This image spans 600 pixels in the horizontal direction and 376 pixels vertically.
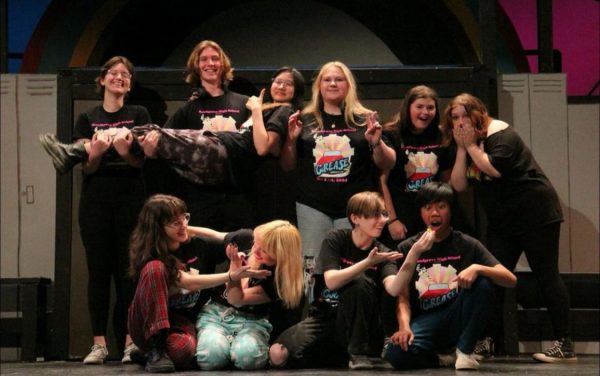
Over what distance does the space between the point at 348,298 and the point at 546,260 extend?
4.27ft

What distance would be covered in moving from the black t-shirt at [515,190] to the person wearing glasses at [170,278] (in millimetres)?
1438

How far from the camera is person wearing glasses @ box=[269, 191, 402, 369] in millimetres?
4418

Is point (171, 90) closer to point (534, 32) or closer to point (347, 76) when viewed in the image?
point (347, 76)

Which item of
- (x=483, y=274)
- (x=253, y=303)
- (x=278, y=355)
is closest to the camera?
(x=483, y=274)

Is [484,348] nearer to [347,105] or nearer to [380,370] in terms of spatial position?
[380,370]

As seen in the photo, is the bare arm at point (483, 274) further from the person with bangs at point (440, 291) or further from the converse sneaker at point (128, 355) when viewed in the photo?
the converse sneaker at point (128, 355)

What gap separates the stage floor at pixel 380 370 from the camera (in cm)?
425

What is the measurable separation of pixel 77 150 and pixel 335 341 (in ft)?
5.72

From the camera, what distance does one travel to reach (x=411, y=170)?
5102 mm

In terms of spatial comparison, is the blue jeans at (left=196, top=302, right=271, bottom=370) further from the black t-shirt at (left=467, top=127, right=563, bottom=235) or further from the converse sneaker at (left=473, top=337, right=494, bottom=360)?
the black t-shirt at (left=467, top=127, right=563, bottom=235)

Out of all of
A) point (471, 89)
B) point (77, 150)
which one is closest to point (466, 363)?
point (471, 89)

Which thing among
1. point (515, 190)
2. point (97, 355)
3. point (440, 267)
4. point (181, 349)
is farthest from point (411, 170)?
point (97, 355)

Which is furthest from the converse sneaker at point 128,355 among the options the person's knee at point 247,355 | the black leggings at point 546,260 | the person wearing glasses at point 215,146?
the black leggings at point 546,260

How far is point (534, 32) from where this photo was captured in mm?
6957
